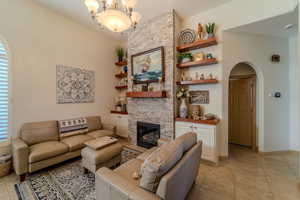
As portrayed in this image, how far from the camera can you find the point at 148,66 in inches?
146

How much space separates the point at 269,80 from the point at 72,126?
5211 millimetres

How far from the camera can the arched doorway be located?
140 inches

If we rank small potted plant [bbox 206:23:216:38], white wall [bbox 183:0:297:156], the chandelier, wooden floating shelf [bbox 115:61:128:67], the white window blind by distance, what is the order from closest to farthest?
the chandelier, white wall [bbox 183:0:297:156], the white window blind, small potted plant [bbox 206:23:216:38], wooden floating shelf [bbox 115:61:128:67]

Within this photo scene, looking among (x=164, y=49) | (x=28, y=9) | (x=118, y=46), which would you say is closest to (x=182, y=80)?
(x=164, y=49)

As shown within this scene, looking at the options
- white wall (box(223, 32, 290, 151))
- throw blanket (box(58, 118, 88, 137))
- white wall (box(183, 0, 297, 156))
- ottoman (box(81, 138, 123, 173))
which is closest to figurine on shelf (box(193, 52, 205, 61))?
white wall (box(183, 0, 297, 156))

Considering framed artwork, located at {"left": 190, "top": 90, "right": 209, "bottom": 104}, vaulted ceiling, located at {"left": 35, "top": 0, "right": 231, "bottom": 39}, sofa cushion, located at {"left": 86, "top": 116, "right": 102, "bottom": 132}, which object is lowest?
sofa cushion, located at {"left": 86, "top": 116, "right": 102, "bottom": 132}

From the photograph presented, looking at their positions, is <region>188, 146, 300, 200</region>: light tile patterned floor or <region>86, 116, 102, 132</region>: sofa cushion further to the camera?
<region>86, 116, 102, 132</region>: sofa cushion

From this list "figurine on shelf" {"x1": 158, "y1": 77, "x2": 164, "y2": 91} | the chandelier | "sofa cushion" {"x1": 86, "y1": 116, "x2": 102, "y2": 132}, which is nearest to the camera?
the chandelier

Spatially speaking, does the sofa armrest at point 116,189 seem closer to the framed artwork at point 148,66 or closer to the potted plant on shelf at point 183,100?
the potted plant on shelf at point 183,100

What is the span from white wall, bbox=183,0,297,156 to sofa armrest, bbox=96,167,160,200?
101 inches

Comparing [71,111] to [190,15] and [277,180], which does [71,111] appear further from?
[277,180]

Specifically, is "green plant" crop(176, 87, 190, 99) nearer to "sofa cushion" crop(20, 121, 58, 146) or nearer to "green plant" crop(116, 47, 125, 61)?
"green plant" crop(116, 47, 125, 61)

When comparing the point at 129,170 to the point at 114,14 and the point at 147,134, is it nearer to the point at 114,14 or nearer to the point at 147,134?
the point at 147,134

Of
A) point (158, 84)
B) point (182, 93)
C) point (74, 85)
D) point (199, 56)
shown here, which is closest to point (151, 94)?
point (158, 84)
